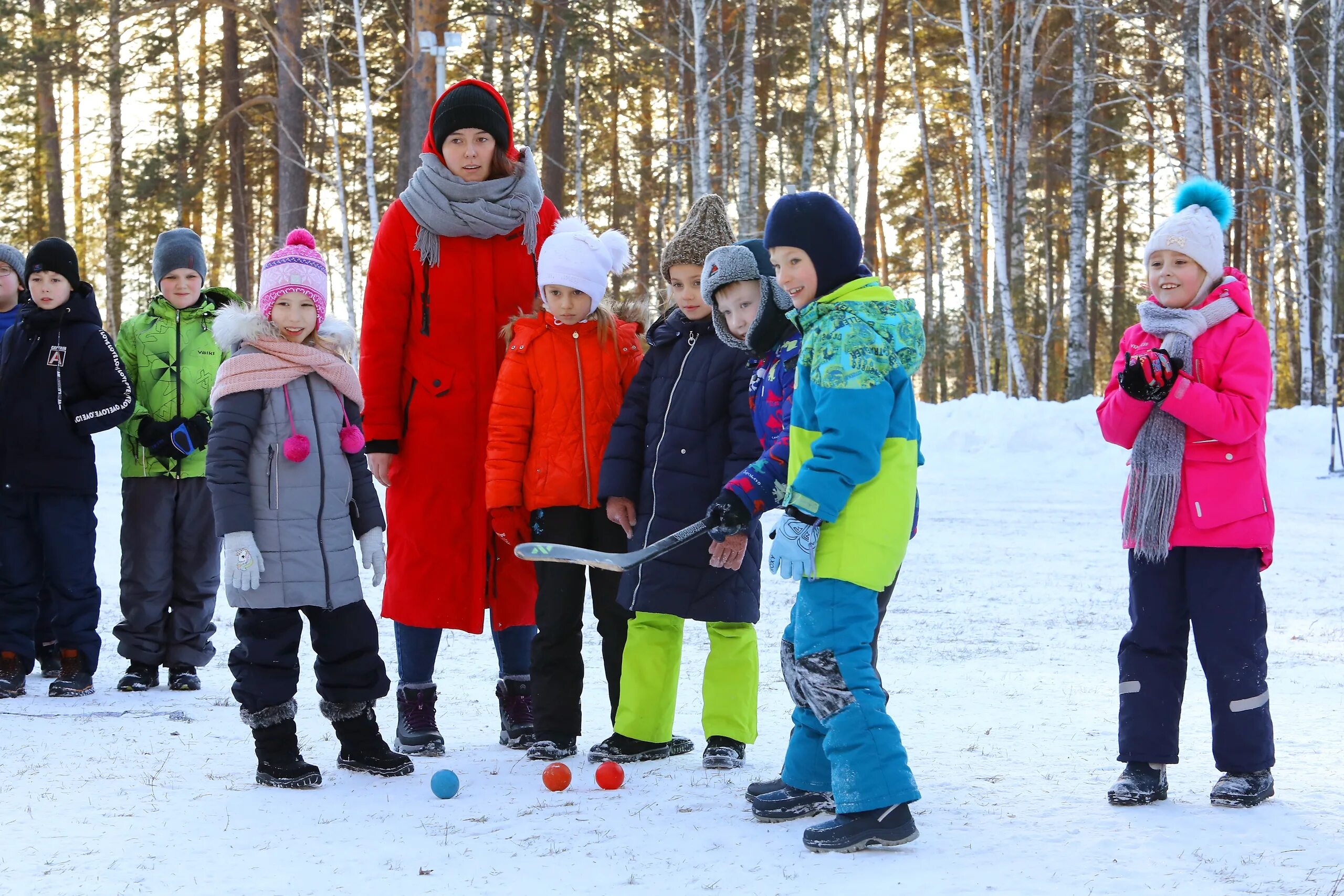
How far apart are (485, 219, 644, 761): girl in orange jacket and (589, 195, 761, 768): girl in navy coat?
5.7 inches

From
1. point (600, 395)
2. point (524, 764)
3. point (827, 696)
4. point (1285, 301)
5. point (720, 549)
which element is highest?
point (1285, 301)

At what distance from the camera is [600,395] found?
4.35 metres

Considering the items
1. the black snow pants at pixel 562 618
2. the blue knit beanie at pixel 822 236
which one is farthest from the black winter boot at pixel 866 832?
the blue knit beanie at pixel 822 236

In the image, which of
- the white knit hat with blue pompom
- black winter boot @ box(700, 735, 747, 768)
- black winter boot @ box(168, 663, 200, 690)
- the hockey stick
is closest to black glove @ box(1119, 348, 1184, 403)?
the white knit hat with blue pompom

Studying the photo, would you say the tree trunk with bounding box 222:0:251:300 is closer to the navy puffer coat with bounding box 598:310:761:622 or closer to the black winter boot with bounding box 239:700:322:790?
the navy puffer coat with bounding box 598:310:761:622

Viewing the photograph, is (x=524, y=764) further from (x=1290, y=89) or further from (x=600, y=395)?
(x=1290, y=89)

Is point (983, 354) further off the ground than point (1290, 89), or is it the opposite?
point (1290, 89)

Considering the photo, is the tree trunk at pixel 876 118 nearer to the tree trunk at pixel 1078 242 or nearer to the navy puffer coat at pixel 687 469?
the tree trunk at pixel 1078 242

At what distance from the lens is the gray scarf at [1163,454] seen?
3.65m

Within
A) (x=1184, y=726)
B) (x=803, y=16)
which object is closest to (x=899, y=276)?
(x=803, y=16)

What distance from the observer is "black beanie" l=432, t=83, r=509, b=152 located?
4.40 metres

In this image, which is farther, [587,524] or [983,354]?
[983,354]

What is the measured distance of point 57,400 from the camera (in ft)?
18.2

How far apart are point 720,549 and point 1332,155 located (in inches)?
679
